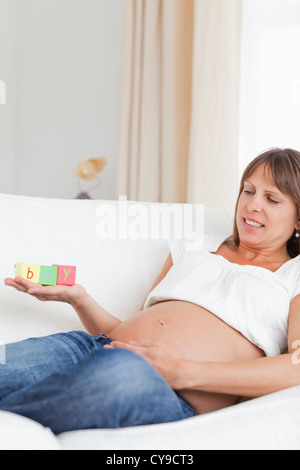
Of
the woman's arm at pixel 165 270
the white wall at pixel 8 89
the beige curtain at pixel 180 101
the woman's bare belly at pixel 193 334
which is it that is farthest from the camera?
the white wall at pixel 8 89

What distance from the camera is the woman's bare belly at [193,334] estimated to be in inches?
50.3

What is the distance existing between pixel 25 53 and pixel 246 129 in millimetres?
1729

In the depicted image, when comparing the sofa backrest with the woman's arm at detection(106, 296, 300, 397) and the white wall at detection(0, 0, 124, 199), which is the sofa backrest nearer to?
the woman's arm at detection(106, 296, 300, 397)

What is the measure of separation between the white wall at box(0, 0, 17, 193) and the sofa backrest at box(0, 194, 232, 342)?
1985 millimetres

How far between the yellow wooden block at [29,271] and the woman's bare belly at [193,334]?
0.24m

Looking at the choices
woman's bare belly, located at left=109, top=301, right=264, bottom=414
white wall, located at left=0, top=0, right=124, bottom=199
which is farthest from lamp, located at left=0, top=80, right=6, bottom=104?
woman's bare belly, located at left=109, top=301, right=264, bottom=414

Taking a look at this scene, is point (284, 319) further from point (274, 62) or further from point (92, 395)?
point (274, 62)

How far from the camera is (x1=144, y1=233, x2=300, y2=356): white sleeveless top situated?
136 cm

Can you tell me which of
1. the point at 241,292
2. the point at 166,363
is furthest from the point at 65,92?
the point at 166,363

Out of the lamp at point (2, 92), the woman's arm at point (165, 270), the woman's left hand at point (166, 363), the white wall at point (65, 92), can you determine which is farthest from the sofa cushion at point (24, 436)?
the lamp at point (2, 92)

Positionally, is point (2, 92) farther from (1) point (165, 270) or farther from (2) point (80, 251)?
(1) point (165, 270)

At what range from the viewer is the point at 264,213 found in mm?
1530

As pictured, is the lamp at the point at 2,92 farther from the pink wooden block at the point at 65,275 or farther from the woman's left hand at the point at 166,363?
the woman's left hand at the point at 166,363
